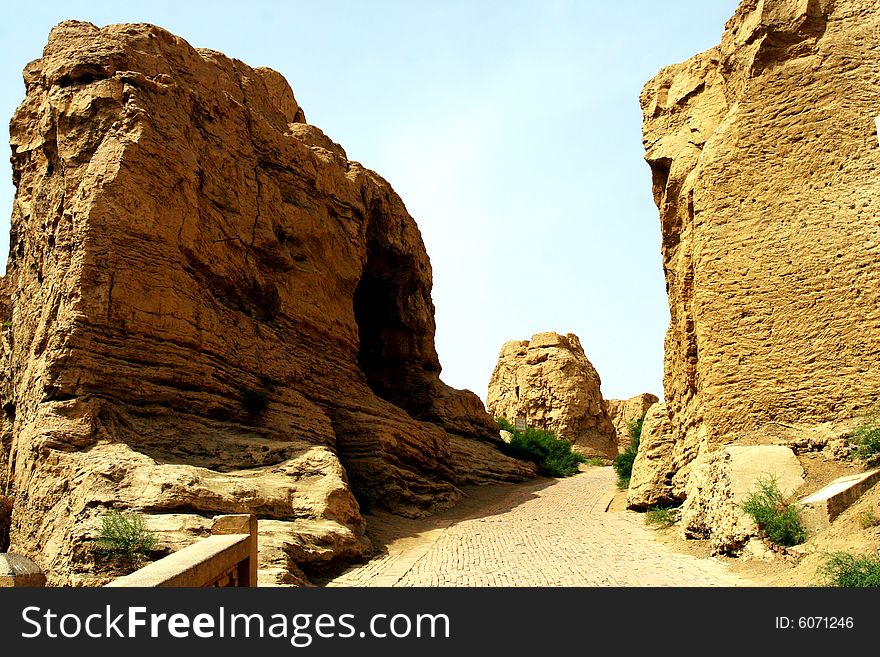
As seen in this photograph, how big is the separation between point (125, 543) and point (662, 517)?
347 inches

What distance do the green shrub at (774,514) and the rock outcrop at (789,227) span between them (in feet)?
4.78

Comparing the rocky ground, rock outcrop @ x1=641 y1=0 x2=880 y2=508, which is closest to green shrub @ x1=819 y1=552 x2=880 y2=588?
the rocky ground

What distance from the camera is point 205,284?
15.4 metres

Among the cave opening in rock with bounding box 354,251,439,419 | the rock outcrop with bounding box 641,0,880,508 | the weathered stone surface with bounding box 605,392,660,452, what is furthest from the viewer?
the weathered stone surface with bounding box 605,392,660,452

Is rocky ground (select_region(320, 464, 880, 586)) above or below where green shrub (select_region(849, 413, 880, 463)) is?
below

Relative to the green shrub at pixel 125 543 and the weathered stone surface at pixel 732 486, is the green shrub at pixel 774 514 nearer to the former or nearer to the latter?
the weathered stone surface at pixel 732 486

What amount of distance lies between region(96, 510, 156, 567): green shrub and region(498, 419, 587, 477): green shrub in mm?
17138

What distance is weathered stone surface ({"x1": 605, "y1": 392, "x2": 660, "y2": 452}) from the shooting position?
45.3m

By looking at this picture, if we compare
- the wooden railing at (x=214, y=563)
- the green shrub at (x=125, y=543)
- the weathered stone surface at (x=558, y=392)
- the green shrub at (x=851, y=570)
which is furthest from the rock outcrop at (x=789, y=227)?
the weathered stone surface at (x=558, y=392)

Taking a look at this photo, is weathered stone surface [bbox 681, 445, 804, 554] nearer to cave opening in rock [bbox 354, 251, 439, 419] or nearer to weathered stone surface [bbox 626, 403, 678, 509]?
weathered stone surface [bbox 626, 403, 678, 509]

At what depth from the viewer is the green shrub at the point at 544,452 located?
26859mm
